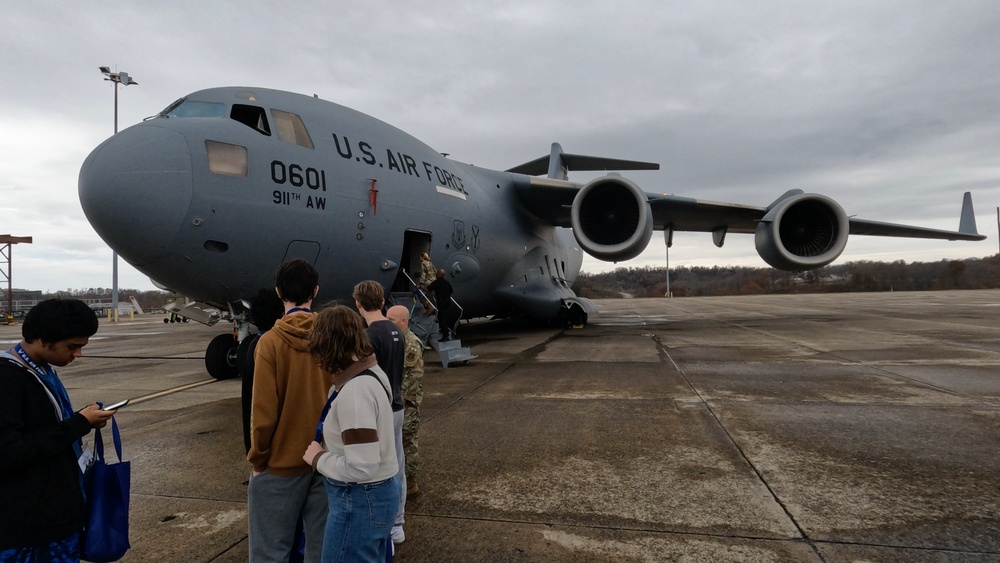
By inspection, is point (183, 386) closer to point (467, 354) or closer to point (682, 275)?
point (467, 354)

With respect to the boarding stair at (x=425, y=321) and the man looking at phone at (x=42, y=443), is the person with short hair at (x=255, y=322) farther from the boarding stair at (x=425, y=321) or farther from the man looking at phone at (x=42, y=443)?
the boarding stair at (x=425, y=321)

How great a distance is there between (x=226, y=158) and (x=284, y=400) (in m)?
4.47

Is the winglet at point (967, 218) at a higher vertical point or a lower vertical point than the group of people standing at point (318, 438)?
higher

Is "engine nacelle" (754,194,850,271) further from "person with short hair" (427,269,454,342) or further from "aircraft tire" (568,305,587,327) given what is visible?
"person with short hair" (427,269,454,342)

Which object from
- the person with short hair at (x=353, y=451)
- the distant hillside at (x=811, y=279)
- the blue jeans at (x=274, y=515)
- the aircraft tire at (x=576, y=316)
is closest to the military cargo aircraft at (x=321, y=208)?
the aircraft tire at (x=576, y=316)

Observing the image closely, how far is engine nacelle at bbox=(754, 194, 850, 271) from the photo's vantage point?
10.9 meters

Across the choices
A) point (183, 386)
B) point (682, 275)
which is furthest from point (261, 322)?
point (682, 275)

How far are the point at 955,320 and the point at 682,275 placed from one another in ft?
271

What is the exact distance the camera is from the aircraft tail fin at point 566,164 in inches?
679

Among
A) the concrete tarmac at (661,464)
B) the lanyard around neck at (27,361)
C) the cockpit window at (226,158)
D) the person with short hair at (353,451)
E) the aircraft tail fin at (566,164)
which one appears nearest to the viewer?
the lanyard around neck at (27,361)

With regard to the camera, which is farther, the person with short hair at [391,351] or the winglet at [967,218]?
the winglet at [967,218]

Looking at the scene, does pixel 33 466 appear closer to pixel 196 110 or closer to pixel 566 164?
pixel 196 110

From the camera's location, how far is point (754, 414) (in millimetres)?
4379

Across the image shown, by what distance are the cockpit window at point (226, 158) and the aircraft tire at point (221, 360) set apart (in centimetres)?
296
